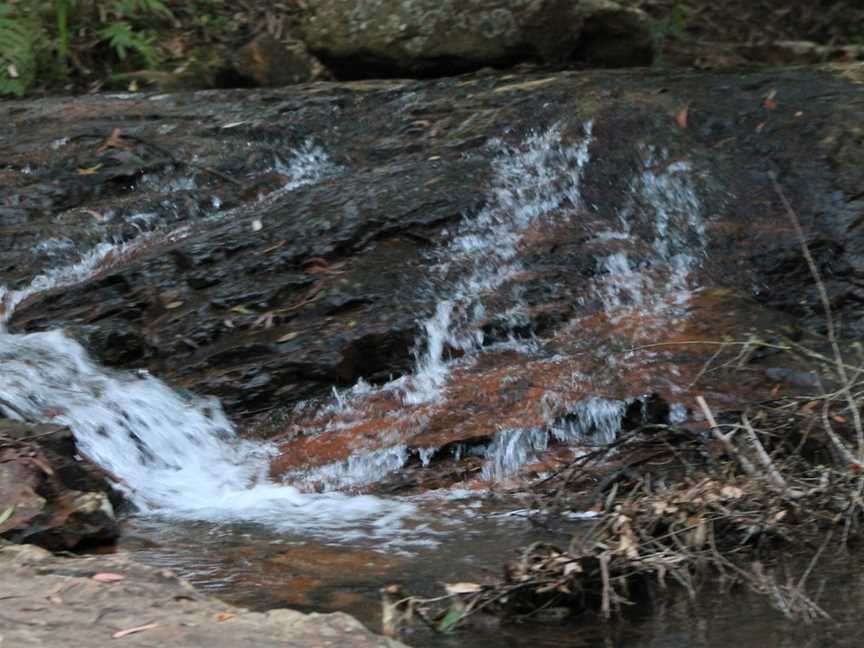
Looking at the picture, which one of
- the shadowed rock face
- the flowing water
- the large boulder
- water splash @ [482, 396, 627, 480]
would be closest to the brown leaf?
the shadowed rock face

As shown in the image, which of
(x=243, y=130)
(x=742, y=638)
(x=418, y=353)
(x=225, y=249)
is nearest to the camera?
(x=742, y=638)

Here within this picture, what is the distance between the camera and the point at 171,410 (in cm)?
508

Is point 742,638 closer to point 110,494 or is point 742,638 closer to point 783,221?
point 110,494

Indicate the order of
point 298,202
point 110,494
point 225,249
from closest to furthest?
point 110,494
point 225,249
point 298,202

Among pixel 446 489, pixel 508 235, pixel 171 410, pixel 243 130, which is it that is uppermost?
pixel 243 130

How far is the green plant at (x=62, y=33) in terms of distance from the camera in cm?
926

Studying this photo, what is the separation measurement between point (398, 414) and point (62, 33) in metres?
6.22

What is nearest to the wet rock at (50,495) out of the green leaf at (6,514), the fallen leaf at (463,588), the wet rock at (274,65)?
the green leaf at (6,514)

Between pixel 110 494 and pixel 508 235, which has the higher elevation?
pixel 508 235

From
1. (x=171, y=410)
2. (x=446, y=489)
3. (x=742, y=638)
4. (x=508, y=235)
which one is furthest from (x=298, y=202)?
(x=742, y=638)

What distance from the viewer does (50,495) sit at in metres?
3.83

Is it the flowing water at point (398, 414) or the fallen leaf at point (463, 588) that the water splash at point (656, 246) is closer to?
the flowing water at point (398, 414)

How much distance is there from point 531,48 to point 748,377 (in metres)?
4.51

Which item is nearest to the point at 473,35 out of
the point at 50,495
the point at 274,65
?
the point at 274,65
